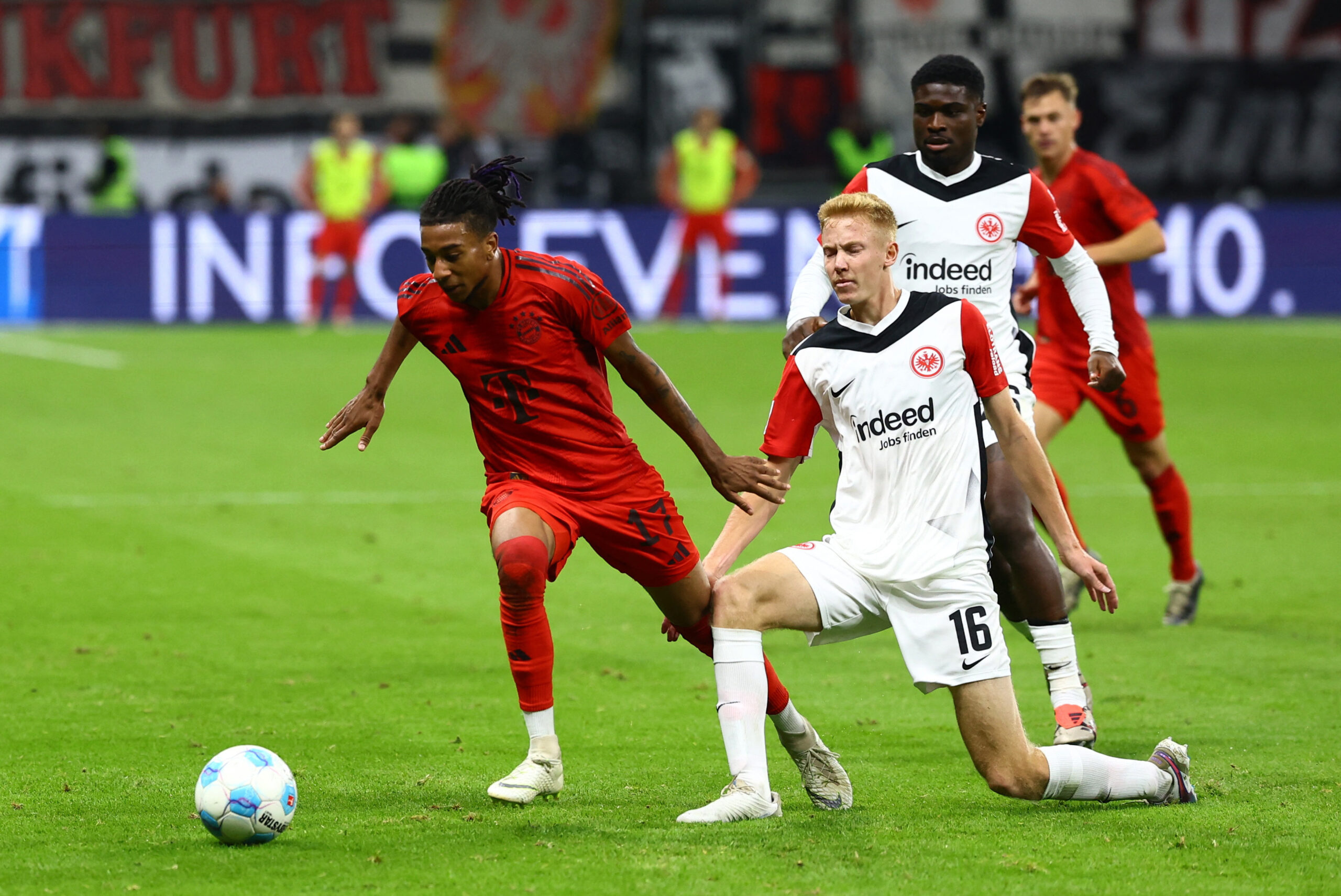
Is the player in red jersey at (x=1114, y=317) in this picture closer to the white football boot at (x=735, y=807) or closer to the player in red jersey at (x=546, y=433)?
the player in red jersey at (x=546, y=433)

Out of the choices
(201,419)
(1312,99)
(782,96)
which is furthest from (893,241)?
(1312,99)

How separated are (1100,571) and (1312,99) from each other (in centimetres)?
2593

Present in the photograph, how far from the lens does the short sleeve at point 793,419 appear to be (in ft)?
17.2

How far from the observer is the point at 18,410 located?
1512 cm

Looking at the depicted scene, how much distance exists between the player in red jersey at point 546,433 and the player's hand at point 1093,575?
840 mm

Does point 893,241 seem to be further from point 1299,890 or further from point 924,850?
point 1299,890

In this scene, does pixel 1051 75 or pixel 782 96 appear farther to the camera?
pixel 782 96

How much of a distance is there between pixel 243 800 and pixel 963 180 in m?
3.23

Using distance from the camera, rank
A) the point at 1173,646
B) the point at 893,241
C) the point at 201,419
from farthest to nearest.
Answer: the point at 201,419 → the point at 1173,646 → the point at 893,241

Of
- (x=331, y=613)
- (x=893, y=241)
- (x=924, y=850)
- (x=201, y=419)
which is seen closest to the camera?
(x=924, y=850)

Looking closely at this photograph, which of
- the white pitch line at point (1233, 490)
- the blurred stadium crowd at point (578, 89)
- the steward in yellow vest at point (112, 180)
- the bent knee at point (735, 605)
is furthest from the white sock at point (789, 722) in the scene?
the steward in yellow vest at point (112, 180)

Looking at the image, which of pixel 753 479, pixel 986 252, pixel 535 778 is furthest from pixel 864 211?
pixel 535 778

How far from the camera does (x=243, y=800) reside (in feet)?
15.7

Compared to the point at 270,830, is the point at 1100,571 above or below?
above
